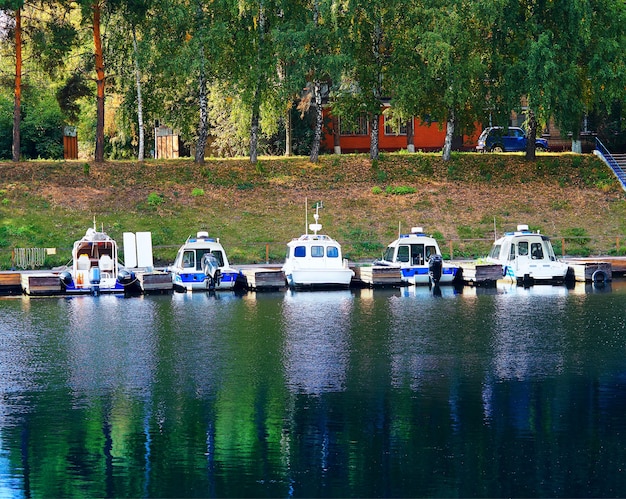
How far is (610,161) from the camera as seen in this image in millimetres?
75438

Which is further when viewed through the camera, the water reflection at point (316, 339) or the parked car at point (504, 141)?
the parked car at point (504, 141)

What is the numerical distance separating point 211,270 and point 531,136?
1086 inches

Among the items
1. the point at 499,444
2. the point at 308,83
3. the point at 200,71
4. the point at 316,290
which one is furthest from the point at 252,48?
the point at 499,444

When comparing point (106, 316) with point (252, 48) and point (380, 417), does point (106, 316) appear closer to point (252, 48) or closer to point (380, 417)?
point (380, 417)

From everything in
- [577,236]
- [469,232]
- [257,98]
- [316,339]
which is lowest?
[316,339]

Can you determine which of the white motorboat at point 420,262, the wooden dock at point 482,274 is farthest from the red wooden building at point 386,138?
the wooden dock at point 482,274

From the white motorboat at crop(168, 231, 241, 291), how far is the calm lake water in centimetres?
649

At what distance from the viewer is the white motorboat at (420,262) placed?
5581 centimetres

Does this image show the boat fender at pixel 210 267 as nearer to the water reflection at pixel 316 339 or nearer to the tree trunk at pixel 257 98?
the water reflection at pixel 316 339

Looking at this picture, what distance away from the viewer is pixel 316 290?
55.3 meters

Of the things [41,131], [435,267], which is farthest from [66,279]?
[41,131]

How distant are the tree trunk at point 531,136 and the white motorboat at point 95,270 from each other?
2869cm

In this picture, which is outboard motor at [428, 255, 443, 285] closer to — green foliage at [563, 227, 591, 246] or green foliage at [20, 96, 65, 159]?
green foliage at [563, 227, 591, 246]

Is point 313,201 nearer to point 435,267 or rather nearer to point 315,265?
point 315,265
